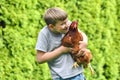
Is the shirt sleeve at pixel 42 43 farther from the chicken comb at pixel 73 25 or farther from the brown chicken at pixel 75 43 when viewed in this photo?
the chicken comb at pixel 73 25

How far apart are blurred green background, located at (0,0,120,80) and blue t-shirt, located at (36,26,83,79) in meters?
1.53

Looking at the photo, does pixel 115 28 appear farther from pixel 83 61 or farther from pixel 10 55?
pixel 83 61

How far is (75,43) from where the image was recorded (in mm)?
4305

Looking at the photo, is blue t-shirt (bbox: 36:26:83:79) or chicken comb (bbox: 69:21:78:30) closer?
chicken comb (bbox: 69:21:78:30)

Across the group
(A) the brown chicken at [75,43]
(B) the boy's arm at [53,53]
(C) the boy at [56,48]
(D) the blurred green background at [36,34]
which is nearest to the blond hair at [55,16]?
(C) the boy at [56,48]

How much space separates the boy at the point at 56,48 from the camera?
427cm

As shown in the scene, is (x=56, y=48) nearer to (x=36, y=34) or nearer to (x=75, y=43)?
(x=75, y=43)

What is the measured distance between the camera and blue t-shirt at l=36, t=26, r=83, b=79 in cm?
436

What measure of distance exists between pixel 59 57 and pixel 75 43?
0.69 feet

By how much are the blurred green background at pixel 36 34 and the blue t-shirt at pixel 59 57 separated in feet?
5.01

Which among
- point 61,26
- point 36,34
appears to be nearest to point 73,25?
point 61,26

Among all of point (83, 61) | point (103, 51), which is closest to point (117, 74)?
point (103, 51)

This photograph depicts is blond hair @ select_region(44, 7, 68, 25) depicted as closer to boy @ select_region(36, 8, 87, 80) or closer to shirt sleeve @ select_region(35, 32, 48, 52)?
boy @ select_region(36, 8, 87, 80)

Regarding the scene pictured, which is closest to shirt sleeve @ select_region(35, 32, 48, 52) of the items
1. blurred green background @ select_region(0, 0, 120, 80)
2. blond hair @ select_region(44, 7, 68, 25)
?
blond hair @ select_region(44, 7, 68, 25)
